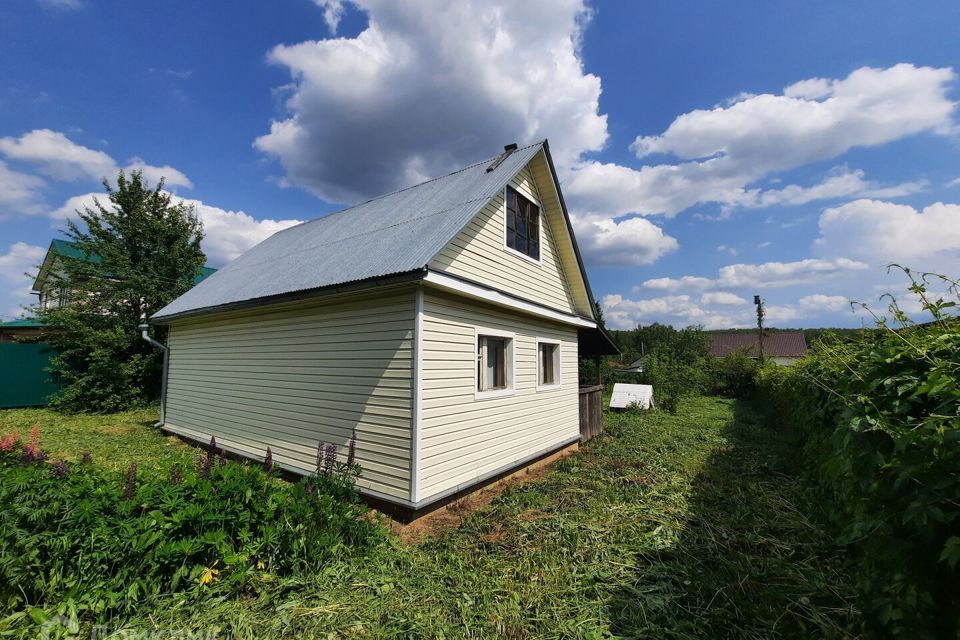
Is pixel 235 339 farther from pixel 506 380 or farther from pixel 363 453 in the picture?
pixel 506 380

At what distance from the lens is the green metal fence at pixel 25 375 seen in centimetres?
1366

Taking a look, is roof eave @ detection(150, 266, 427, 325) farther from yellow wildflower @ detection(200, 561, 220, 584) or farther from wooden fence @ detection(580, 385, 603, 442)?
wooden fence @ detection(580, 385, 603, 442)

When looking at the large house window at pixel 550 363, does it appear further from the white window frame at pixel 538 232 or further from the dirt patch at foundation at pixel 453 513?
the dirt patch at foundation at pixel 453 513

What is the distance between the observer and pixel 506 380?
24.4 feet

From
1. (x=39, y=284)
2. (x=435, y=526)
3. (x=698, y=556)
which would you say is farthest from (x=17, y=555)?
(x=39, y=284)

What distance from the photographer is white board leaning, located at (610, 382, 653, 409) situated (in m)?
15.6

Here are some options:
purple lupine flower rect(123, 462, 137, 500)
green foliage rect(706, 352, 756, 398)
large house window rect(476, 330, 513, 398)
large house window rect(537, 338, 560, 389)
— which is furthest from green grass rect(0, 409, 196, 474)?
green foliage rect(706, 352, 756, 398)

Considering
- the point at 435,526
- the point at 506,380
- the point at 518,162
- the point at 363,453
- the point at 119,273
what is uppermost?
the point at 518,162

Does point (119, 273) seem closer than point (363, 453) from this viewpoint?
No

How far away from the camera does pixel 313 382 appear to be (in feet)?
21.5

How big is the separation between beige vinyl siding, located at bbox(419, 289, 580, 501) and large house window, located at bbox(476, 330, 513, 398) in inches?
6.3

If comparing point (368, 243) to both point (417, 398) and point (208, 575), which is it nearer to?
point (417, 398)

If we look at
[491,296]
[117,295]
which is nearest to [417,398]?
[491,296]

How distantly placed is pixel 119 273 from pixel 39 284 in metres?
16.9
